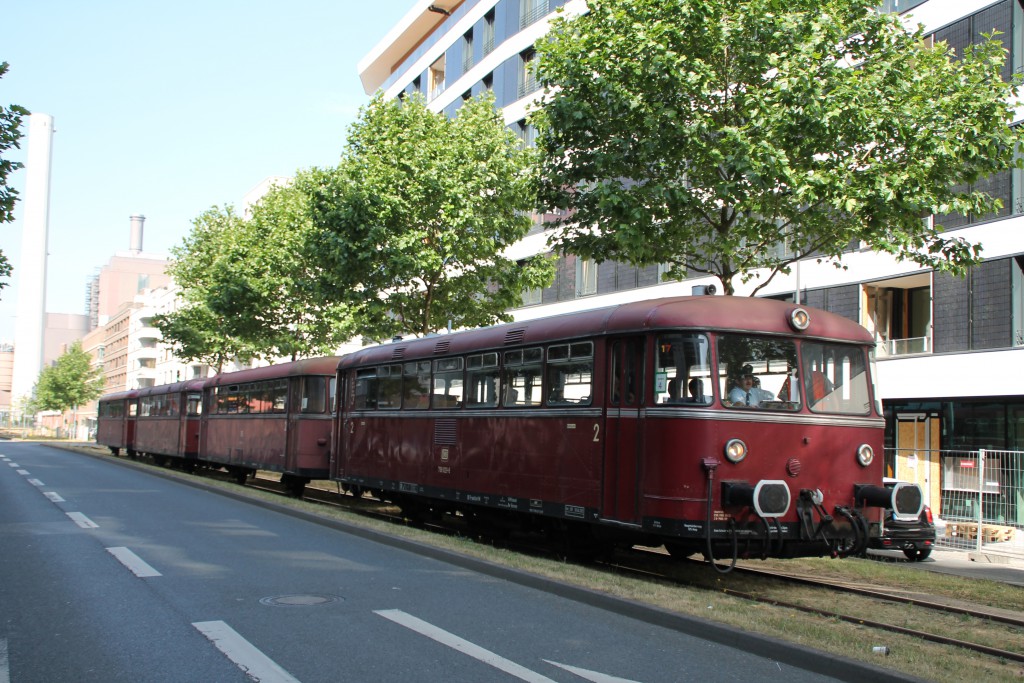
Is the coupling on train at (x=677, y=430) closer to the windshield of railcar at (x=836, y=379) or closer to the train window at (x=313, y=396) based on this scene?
the windshield of railcar at (x=836, y=379)

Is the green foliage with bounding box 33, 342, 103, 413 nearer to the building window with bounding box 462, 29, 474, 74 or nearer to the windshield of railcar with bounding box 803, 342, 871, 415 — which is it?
the building window with bounding box 462, 29, 474, 74

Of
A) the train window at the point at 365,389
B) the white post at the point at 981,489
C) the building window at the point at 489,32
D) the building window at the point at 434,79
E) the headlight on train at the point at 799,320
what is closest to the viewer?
the headlight on train at the point at 799,320

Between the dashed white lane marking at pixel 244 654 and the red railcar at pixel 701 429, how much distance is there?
459 cm

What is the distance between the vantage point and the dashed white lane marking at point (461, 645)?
251 inches

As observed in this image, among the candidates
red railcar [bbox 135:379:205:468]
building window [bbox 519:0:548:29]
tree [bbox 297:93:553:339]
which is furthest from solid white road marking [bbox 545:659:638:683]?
building window [bbox 519:0:548:29]

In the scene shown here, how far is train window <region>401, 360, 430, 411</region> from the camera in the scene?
15.8 m

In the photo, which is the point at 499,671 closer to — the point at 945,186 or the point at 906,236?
the point at 906,236

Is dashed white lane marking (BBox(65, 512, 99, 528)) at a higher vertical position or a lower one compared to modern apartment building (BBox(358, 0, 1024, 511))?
lower

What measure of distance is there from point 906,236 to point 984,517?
4589mm

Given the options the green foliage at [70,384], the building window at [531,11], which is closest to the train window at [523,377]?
the building window at [531,11]

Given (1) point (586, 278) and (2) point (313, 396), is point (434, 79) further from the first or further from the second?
(2) point (313, 396)

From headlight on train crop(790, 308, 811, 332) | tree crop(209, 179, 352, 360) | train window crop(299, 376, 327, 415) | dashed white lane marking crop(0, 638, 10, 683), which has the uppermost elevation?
tree crop(209, 179, 352, 360)

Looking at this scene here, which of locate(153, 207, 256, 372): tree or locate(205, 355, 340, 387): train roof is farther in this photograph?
locate(153, 207, 256, 372): tree

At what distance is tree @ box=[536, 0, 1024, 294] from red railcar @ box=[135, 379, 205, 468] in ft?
63.1
